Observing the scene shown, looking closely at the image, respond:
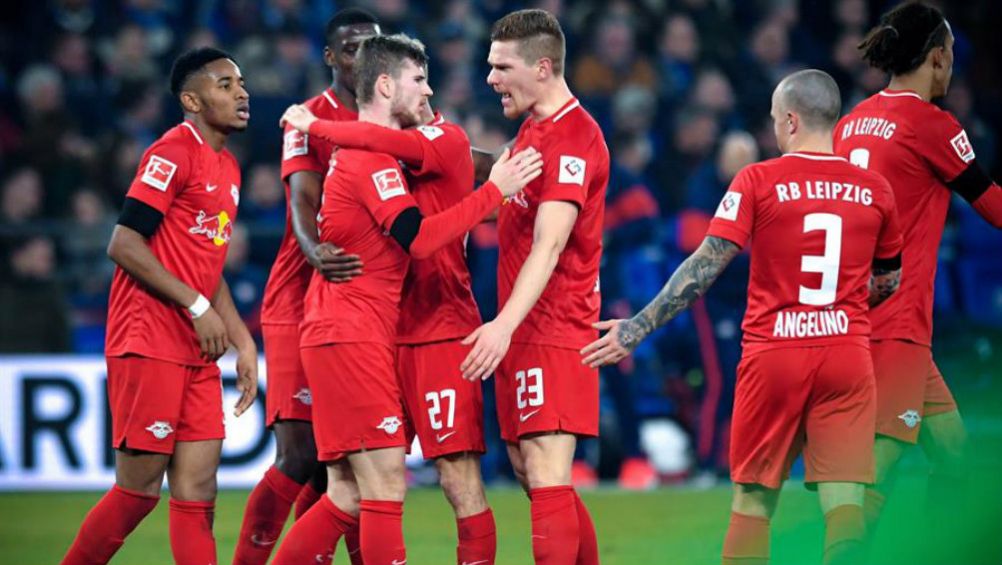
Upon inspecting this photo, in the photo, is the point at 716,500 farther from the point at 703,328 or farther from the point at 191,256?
the point at 191,256

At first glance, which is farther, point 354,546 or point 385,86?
point 354,546

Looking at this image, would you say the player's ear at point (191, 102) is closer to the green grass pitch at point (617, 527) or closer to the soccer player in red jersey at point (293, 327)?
the soccer player in red jersey at point (293, 327)

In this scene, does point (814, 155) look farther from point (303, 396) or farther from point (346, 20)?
point (303, 396)

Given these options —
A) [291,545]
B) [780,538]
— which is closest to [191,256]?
[291,545]

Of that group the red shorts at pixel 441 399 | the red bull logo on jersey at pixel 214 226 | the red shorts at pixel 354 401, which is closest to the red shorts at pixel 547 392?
the red shorts at pixel 441 399

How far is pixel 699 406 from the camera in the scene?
11234mm

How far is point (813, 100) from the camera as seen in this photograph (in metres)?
5.46

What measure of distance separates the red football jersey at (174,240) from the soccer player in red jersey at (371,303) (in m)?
0.58

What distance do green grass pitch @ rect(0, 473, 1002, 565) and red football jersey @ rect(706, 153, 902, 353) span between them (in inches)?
55.5

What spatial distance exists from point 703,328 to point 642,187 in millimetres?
1270

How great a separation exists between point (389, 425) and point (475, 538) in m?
0.61

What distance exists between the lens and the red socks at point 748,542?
213 inches

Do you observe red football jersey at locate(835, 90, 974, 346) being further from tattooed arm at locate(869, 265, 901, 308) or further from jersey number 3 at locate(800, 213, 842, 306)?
jersey number 3 at locate(800, 213, 842, 306)

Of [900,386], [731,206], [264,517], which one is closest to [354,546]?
[264,517]
